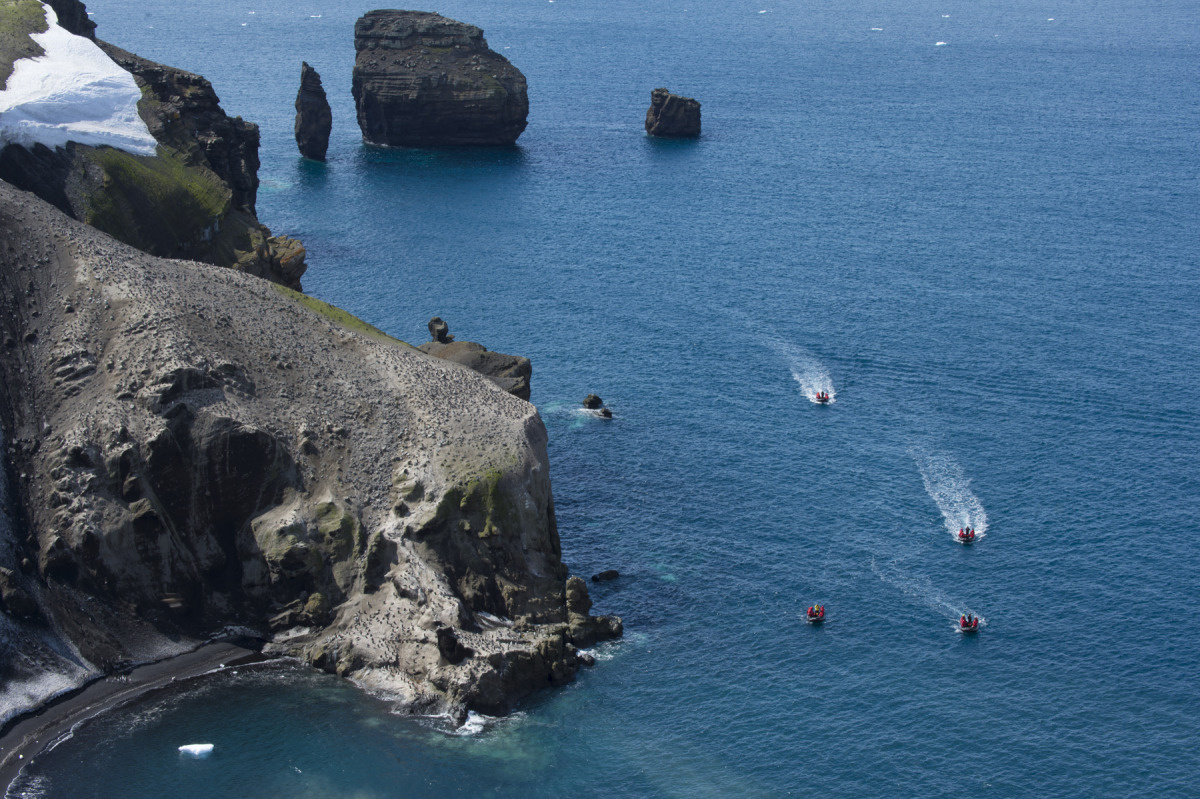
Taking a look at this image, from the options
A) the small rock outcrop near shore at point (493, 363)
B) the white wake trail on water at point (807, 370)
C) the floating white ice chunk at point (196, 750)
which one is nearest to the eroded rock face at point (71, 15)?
the small rock outcrop near shore at point (493, 363)

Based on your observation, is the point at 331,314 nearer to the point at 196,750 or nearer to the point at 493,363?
the point at 493,363

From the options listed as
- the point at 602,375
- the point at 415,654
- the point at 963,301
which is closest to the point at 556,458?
the point at 602,375

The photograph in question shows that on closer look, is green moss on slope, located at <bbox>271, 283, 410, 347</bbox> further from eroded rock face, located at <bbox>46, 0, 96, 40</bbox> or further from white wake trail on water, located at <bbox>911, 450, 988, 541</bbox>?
eroded rock face, located at <bbox>46, 0, 96, 40</bbox>

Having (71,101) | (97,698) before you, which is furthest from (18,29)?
(97,698)

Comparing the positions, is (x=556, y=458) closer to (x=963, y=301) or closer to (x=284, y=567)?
(x=284, y=567)

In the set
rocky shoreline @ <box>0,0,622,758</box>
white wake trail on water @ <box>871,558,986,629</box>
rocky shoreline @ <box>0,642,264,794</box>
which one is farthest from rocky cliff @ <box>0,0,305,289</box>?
white wake trail on water @ <box>871,558,986,629</box>

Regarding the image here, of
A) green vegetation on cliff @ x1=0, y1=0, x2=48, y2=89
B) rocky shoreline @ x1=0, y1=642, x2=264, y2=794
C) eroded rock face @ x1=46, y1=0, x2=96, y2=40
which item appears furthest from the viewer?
eroded rock face @ x1=46, y1=0, x2=96, y2=40
